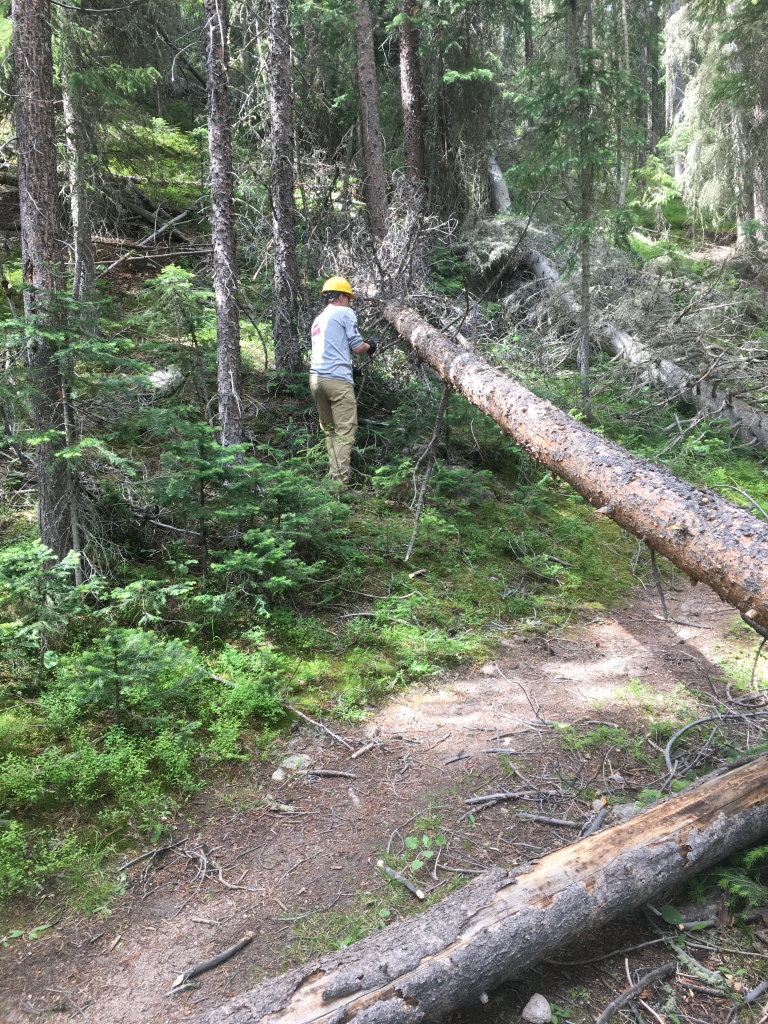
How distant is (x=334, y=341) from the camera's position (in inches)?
304

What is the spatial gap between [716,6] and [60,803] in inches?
661

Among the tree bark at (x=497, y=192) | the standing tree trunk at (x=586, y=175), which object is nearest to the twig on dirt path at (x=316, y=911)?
the standing tree trunk at (x=586, y=175)

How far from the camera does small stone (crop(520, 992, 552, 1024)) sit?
252 centimetres

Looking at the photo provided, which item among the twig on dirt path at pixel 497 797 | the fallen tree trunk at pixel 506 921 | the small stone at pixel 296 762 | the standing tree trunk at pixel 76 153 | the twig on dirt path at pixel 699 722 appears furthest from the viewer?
the standing tree trunk at pixel 76 153

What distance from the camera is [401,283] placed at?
8.61m

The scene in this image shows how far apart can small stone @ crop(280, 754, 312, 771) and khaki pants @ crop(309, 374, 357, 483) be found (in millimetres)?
4070

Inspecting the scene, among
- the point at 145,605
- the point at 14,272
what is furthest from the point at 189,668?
the point at 14,272

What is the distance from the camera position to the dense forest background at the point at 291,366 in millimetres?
4285

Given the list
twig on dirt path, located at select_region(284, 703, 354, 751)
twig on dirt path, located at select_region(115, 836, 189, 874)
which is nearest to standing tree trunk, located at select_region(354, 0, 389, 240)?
twig on dirt path, located at select_region(284, 703, 354, 751)

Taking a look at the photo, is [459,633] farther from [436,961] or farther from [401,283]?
[401,283]

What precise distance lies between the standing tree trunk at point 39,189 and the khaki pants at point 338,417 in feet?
11.2

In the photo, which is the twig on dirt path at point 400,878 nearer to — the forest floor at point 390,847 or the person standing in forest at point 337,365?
the forest floor at point 390,847

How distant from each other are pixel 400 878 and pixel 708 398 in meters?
9.50

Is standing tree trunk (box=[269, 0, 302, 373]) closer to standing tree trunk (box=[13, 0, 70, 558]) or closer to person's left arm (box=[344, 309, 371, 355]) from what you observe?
person's left arm (box=[344, 309, 371, 355])
